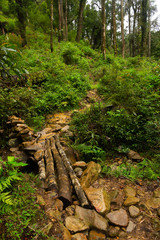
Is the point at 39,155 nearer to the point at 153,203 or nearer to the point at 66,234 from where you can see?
the point at 66,234

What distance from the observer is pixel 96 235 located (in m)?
2.38

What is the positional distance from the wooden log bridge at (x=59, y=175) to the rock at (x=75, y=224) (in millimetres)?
301

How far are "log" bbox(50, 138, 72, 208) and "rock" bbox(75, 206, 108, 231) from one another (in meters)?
0.25

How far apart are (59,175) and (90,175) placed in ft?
2.54

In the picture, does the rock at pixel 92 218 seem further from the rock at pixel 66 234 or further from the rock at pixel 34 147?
the rock at pixel 34 147

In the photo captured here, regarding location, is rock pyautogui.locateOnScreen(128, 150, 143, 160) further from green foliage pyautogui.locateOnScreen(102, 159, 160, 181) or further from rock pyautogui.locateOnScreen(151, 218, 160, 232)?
rock pyautogui.locateOnScreen(151, 218, 160, 232)

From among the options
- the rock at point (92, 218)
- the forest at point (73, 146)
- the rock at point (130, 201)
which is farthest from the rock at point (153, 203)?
the rock at point (92, 218)

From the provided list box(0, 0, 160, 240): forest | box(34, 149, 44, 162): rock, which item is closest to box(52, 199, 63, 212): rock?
box(0, 0, 160, 240): forest

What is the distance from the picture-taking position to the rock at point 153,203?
2978 mm

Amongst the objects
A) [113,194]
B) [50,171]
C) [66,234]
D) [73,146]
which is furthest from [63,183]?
[73,146]

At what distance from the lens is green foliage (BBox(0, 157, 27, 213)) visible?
1926 mm

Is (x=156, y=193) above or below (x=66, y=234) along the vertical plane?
below

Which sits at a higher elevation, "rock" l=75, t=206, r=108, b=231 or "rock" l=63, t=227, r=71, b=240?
"rock" l=63, t=227, r=71, b=240

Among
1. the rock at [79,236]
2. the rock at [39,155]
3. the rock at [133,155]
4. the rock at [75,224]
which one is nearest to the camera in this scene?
the rock at [79,236]
